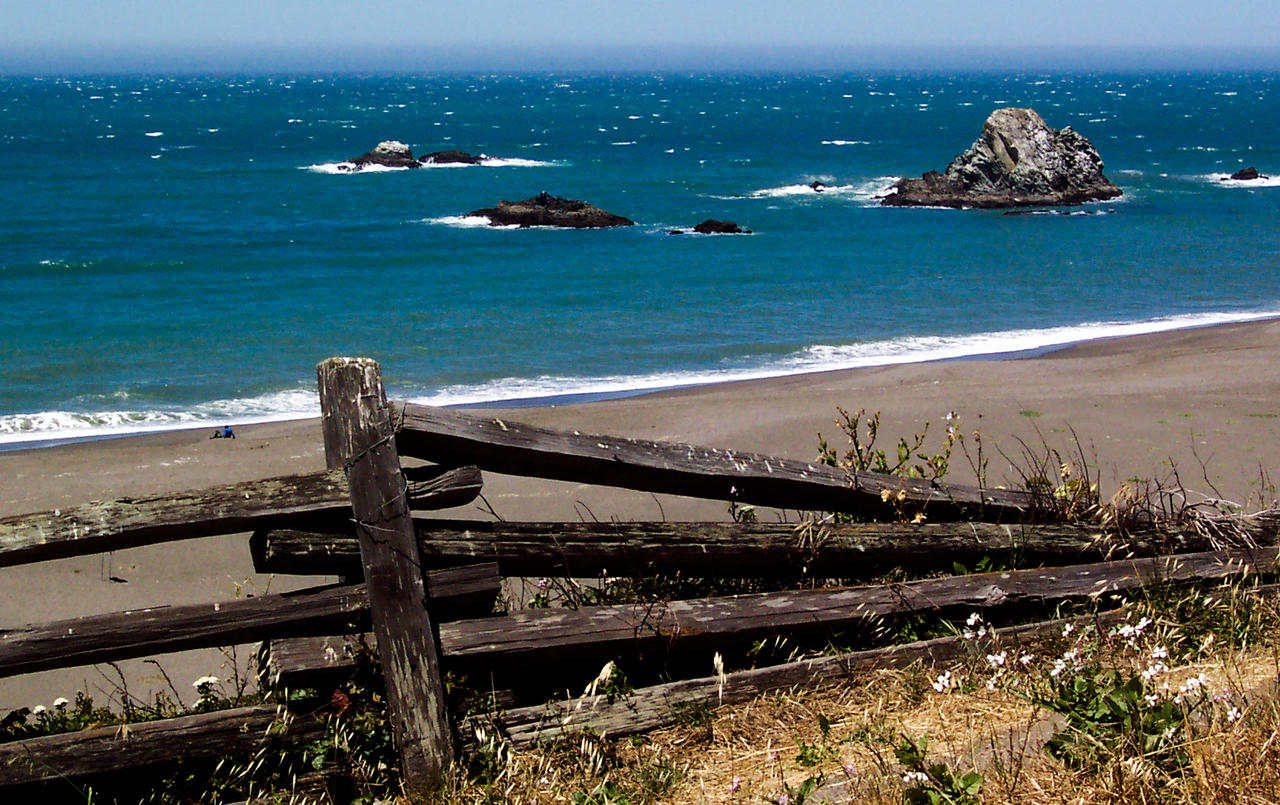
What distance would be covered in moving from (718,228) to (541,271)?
9985 mm

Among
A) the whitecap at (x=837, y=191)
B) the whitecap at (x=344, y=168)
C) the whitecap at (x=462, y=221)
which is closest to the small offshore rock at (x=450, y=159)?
the whitecap at (x=344, y=168)

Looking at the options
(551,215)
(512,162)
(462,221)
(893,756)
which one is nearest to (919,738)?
(893,756)

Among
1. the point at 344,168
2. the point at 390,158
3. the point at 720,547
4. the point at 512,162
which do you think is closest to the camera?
the point at 720,547

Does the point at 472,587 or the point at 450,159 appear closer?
the point at 472,587

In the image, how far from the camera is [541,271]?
114 ft

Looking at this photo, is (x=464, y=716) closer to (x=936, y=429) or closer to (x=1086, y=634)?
(x=1086, y=634)

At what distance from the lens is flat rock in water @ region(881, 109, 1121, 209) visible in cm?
5109

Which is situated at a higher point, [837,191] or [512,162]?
[512,162]

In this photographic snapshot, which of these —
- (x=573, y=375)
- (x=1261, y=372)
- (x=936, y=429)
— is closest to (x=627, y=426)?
(x=936, y=429)

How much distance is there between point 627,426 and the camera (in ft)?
50.8

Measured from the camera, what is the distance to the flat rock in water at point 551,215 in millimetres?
44591

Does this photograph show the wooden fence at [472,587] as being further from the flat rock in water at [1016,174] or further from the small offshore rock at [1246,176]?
the small offshore rock at [1246,176]

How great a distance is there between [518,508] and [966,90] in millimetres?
180954

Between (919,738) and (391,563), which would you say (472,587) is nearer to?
(391,563)
